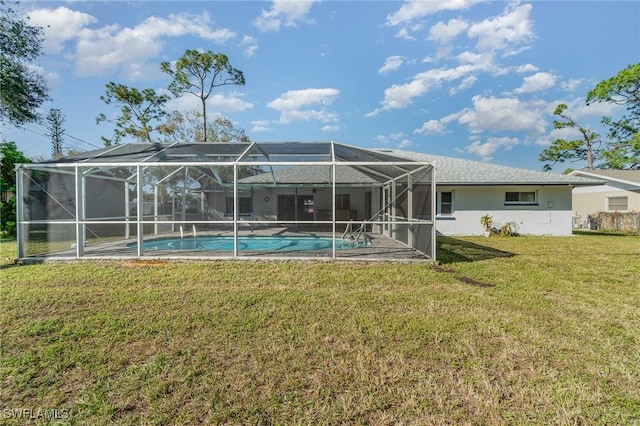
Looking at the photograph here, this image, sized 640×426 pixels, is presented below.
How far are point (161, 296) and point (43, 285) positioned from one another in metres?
2.42

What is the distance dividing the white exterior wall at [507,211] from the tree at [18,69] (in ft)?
70.1

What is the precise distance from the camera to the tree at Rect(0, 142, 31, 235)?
1195cm

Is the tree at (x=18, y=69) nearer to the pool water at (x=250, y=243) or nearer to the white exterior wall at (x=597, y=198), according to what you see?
the pool water at (x=250, y=243)

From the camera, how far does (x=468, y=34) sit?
506 inches

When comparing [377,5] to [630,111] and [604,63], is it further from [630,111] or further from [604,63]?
[630,111]

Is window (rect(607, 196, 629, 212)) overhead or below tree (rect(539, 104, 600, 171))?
below

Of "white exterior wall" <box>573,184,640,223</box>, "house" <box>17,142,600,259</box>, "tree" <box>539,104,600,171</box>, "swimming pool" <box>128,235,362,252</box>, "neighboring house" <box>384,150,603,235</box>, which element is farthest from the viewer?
"tree" <box>539,104,600,171</box>

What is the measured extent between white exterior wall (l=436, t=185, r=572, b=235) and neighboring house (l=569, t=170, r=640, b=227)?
16.8 ft

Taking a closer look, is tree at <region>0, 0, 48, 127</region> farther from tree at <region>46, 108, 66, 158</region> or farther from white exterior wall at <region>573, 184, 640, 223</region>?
white exterior wall at <region>573, 184, 640, 223</region>

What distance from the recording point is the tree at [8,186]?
1195 cm

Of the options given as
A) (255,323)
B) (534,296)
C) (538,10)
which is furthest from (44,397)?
(538,10)

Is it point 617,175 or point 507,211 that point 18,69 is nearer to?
point 507,211

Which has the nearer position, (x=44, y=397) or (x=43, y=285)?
(x=44, y=397)

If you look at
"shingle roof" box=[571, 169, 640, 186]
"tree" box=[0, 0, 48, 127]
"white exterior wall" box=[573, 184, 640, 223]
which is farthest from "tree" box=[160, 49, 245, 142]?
"white exterior wall" box=[573, 184, 640, 223]
